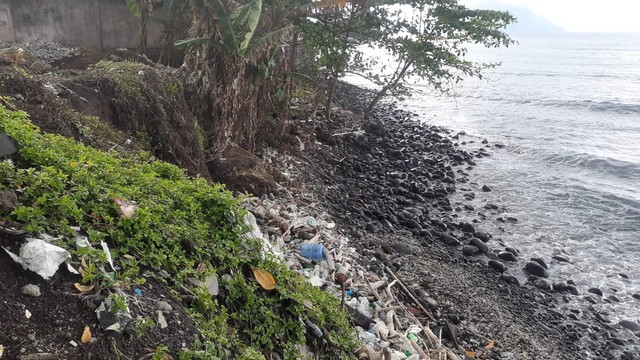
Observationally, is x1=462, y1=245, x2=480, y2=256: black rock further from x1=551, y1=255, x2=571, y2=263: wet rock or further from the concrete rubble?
the concrete rubble

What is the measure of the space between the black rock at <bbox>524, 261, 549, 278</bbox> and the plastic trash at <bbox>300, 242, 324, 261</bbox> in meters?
5.32

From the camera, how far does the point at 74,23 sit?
1448 cm

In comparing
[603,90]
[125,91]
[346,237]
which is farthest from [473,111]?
[125,91]

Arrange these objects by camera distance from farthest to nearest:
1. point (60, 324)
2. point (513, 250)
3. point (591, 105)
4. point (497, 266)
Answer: point (591, 105)
point (513, 250)
point (497, 266)
point (60, 324)

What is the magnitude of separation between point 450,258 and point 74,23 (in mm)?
13116

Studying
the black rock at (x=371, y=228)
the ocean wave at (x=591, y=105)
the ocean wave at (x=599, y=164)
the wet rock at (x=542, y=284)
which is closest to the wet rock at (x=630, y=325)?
the wet rock at (x=542, y=284)

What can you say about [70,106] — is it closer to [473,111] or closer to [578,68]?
[473,111]

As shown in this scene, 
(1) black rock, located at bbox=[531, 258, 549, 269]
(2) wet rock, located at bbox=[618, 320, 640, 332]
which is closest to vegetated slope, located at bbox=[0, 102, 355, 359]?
(2) wet rock, located at bbox=[618, 320, 640, 332]

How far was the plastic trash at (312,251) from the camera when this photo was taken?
6641 millimetres

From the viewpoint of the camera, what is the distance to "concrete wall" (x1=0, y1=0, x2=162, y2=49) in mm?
13695

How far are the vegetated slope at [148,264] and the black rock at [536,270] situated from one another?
21.0ft

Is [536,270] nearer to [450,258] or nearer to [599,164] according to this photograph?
[450,258]

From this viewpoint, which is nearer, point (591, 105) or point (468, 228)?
point (468, 228)

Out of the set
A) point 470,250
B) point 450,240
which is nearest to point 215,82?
point 450,240
